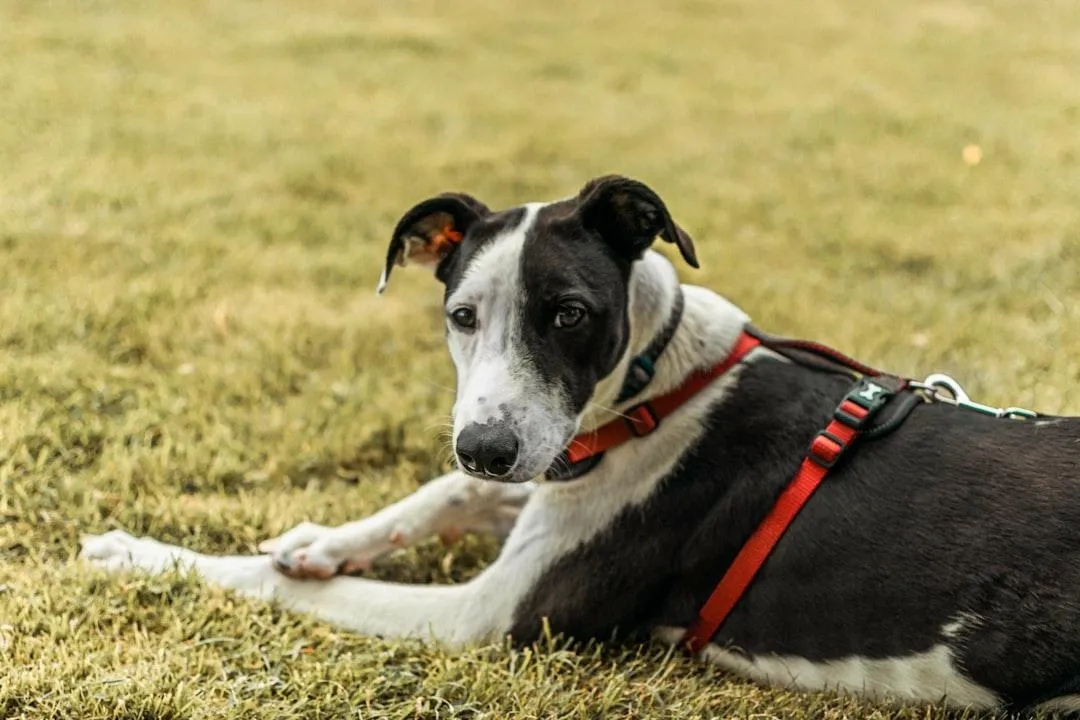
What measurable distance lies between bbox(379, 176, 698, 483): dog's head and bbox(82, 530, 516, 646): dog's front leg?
649 mm

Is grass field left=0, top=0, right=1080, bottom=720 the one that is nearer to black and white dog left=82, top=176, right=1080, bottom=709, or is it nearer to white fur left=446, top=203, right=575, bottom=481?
black and white dog left=82, top=176, right=1080, bottom=709

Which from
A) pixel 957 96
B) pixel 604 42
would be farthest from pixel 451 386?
pixel 604 42

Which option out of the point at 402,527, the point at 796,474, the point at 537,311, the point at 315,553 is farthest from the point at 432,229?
the point at 796,474

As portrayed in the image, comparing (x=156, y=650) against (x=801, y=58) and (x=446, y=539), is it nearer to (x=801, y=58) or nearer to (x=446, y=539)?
(x=446, y=539)

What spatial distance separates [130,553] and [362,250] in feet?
11.2

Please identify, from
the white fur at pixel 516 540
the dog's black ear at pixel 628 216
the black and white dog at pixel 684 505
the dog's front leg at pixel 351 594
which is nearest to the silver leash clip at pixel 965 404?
the black and white dog at pixel 684 505

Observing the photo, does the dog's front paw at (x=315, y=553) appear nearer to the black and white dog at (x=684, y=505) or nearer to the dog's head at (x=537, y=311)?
the black and white dog at (x=684, y=505)

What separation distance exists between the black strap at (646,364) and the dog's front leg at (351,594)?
0.80 meters

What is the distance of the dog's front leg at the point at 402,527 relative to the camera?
11.7 feet

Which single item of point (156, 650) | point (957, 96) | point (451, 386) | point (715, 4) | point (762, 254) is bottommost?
point (156, 650)

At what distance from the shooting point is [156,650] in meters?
3.07

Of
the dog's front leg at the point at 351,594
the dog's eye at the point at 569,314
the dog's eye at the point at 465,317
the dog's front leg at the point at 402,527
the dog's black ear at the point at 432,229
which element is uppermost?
the dog's black ear at the point at 432,229

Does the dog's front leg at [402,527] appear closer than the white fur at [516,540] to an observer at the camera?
No

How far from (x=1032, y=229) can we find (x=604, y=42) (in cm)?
693
